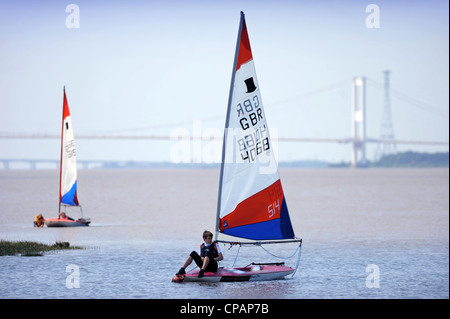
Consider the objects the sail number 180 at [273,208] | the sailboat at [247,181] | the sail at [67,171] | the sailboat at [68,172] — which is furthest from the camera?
the sail at [67,171]

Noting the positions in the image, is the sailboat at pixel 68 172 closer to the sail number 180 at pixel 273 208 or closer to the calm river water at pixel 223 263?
the calm river water at pixel 223 263

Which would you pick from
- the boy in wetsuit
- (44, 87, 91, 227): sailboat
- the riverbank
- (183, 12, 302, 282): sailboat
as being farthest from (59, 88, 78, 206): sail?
the boy in wetsuit

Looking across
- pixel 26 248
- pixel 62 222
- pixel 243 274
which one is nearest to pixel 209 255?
pixel 243 274

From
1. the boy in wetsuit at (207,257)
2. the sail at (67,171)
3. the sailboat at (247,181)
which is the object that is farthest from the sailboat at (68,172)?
the boy in wetsuit at (207,257)

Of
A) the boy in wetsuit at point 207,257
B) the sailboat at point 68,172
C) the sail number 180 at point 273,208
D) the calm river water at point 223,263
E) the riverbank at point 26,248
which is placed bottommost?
the calm river water at point 223,263

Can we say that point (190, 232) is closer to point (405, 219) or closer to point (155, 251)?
point (155, 251)

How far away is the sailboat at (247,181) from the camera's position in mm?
20406

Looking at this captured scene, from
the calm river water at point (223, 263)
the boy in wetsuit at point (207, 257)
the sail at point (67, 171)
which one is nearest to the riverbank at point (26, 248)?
the calm river water at point (223, 263)

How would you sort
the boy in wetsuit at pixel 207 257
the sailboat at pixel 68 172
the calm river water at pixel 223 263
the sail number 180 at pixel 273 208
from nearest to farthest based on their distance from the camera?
1. the boy in wetsuit at pixel 207 257
2. the calm river water at pixel 223 263
3. the sail number 180 at pixel 273 208
4. the sailboat at pixel 68 172

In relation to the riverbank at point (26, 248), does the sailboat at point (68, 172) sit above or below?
above

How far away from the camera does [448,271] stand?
2658cm

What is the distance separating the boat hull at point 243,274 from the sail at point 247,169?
918mm

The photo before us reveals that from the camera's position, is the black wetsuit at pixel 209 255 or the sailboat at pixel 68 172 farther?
the sailboat at pixel 68 172
